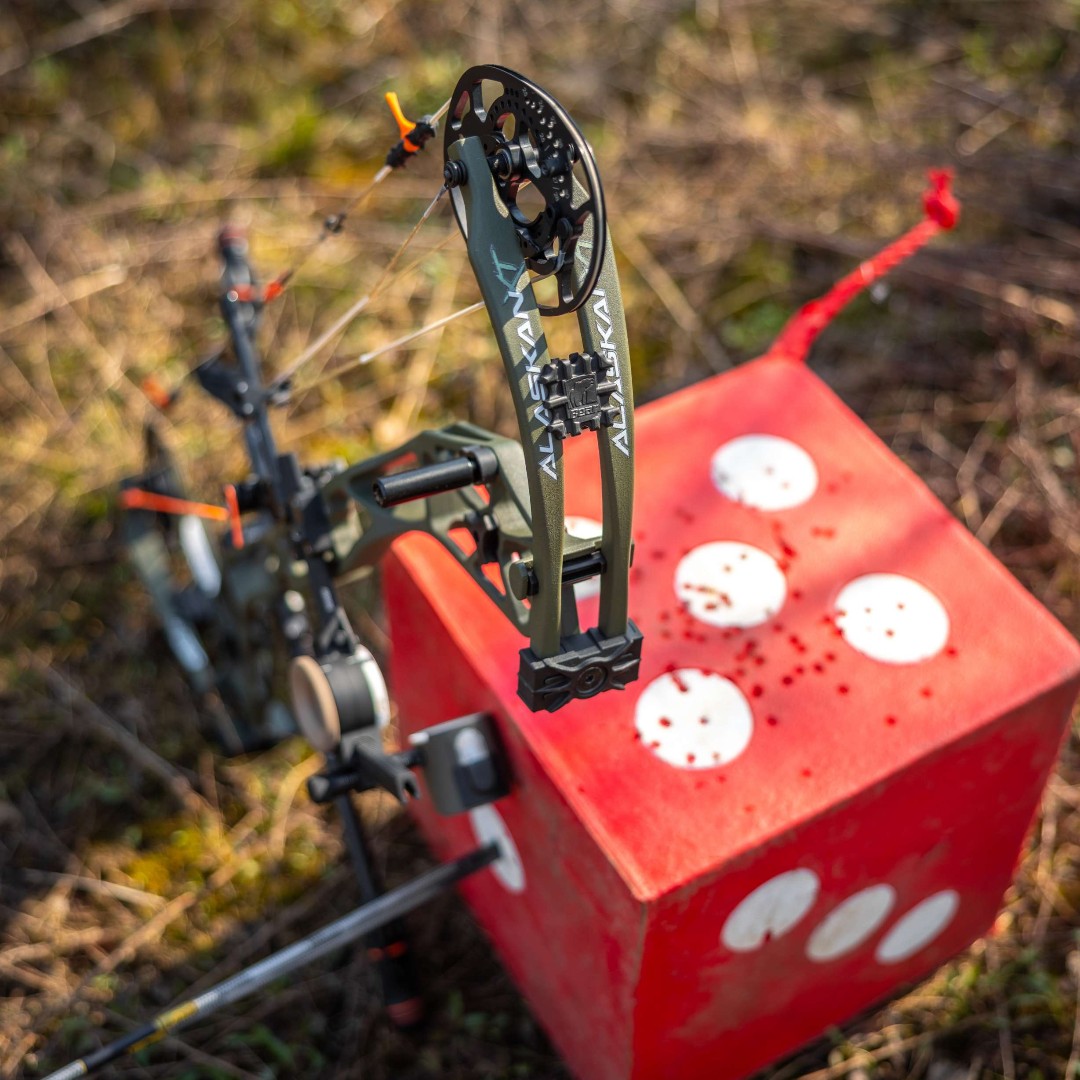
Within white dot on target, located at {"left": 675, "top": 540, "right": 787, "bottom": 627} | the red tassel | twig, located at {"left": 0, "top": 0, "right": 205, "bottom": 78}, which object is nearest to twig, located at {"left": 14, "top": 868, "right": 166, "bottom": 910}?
white dot on target, located at {"left": 675, "top": 540, "right": 787, "bottom": 627}

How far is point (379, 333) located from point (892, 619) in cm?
200

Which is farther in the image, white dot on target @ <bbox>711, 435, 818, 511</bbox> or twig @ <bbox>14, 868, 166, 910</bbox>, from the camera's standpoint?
twig @ <bbox>14, 868, 166, 910</bbox>

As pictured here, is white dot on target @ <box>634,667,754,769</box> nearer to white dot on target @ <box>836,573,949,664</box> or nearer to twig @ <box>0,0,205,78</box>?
white dot on target @ <box>836,573,949,664</box>

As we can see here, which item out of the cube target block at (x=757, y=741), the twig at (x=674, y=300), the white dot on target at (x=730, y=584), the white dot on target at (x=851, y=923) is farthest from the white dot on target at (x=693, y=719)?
the twig at (x=674, y=300)

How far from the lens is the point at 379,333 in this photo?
342cm

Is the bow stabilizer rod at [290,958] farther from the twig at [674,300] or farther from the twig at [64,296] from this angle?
the twig at [64,296]

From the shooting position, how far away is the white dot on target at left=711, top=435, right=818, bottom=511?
199 centimetres

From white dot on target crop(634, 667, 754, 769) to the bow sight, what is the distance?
0.81 ft

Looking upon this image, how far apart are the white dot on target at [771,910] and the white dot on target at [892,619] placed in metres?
0.35

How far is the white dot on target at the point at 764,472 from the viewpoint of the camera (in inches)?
78.2

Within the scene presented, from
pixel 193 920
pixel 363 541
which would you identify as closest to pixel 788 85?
pixel 363 541

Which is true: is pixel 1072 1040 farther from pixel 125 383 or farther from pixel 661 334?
pixel 125 383

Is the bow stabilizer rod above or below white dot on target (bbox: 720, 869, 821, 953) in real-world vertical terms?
above

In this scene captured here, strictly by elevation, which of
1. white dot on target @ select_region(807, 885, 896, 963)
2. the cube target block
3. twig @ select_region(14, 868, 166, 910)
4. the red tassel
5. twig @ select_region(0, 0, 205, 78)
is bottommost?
white dot on target @ select_region(807, 885, 896, 963)
